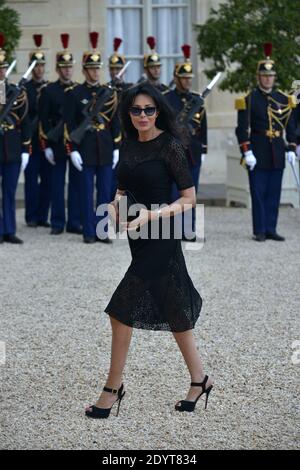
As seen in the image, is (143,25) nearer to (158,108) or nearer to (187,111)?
(187,111)

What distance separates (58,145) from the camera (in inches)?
499

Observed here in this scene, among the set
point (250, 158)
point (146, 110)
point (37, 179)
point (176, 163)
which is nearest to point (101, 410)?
point (176, 163)

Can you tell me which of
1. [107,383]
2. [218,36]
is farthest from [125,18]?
[107,383]

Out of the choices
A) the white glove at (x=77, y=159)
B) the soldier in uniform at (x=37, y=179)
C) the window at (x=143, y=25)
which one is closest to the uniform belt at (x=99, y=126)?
the white glove at (x=77, y=159)

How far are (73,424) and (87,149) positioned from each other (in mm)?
6182

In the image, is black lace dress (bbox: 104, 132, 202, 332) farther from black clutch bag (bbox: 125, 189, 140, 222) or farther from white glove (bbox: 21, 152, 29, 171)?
white glove (bbox: 21, 152, 29, 171)

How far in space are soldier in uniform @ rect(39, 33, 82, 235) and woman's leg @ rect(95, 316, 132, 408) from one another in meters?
6.35

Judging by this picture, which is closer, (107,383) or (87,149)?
(107,383)

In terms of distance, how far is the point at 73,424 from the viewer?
6.14 meters

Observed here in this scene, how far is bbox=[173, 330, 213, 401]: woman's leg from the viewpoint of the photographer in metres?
6.34

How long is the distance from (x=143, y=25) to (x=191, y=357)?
42.3 ft

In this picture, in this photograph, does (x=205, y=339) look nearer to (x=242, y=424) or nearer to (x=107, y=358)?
(x=107, y=358)

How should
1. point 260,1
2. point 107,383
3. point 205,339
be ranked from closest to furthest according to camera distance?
1. point 107,383
2. point 205,339
3. point 260,1

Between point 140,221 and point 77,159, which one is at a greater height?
point 140,221
